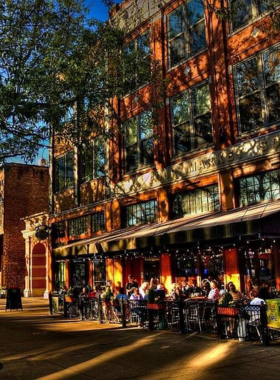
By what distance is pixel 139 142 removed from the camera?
20.6 metres

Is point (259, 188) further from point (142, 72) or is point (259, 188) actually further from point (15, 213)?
point (15, 213)

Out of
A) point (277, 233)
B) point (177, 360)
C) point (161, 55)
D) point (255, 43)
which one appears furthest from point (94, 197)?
point (177, 360)

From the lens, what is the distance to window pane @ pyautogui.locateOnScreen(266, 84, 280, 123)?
48.3 feet

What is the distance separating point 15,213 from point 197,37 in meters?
23.1

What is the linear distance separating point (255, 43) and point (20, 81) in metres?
8.17

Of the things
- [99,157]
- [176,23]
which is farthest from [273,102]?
[99,157]

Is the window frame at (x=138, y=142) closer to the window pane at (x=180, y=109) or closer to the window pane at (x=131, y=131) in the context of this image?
the window pane at (x=131, y=131)

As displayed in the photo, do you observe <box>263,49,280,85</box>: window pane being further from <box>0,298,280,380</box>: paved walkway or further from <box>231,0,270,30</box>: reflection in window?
<box>0,298,280,380</box>: paved walkway

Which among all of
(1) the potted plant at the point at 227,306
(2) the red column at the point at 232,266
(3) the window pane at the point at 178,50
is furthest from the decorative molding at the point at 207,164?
(1) the potted plant at the point at 227,306

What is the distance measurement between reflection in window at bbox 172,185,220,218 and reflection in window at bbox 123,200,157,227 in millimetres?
1389

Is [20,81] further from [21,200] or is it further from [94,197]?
[21,200]

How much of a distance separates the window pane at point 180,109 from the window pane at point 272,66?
3853 millimetres

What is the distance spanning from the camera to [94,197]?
23297 millimetres

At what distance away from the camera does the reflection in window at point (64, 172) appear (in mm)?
26395
